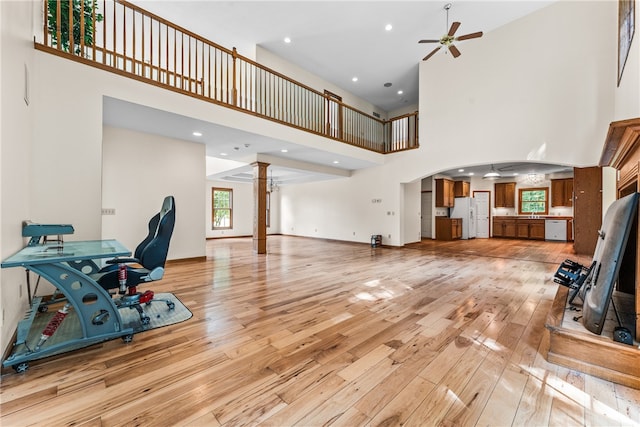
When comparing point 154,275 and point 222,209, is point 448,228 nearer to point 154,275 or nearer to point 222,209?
point 222,209

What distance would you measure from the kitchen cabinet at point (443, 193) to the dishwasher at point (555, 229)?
3643 mm

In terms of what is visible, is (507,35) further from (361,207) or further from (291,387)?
(291,387)

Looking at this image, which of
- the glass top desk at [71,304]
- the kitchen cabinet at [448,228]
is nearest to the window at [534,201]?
the kitchen cabinet at [448,228]

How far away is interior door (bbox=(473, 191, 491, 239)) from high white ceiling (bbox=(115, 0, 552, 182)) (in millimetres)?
6695

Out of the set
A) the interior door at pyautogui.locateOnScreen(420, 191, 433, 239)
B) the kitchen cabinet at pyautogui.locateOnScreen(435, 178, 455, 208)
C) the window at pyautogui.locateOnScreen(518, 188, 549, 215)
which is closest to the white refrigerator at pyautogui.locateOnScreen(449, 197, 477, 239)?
the kitchen cabinet at pyautogui.locateOnScreen(435, 178, 455, 208)

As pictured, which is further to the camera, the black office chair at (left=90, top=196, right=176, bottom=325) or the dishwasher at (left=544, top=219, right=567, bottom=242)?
the dishwasher at (left=544, top=219, right=567, bottom=242)

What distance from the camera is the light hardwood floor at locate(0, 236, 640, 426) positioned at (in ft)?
4.68

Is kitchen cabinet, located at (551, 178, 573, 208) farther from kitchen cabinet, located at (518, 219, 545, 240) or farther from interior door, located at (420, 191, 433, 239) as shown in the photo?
interior door, located at (420, 191, 433, 239)

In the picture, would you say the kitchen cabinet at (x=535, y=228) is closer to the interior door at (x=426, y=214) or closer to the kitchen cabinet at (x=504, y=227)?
the kitchen cabinet at (x=504, y=227)

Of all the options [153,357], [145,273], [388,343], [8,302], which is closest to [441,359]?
[388,343]

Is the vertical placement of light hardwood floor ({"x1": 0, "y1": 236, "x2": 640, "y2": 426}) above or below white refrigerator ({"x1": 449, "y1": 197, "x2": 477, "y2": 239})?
below

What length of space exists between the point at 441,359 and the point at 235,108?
15.8 ft

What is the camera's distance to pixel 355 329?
2500 mm

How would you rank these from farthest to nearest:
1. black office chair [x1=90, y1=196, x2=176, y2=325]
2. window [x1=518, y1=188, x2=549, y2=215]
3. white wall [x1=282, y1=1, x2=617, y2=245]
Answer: window [x1=518, y1=188, x2=549, y2=215], white wall [x1=282, y1=1, x2=617, y2=245], black office chair [x1=90, y1=196, x2=176, y2=325]
